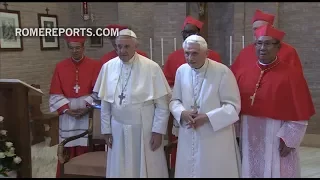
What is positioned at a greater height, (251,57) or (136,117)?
(251,57)

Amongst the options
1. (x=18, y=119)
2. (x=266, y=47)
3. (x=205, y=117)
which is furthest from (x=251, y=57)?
(x=18, y=119)

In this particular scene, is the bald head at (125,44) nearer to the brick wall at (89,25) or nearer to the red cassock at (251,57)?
the red cassock at (251,57)

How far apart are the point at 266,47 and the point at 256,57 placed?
1.38 feet

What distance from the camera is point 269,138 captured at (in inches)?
134

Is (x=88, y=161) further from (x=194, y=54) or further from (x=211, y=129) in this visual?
(x=194, y=54)

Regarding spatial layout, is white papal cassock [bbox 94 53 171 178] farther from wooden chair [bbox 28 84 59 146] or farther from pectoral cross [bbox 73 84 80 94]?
wooden chair [bbox 28 84 59 146]

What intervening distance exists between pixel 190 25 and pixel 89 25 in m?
4.97

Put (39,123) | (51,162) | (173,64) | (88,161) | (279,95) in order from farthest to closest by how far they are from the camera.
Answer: (39,123) < (51,162) < (173,64) < (88,161) < (279,95)

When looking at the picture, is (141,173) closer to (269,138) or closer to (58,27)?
(269,138)

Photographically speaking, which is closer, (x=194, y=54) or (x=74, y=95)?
(x=194, y=54)

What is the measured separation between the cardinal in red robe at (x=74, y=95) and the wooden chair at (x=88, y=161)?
0.23 meters

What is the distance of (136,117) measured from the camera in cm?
362

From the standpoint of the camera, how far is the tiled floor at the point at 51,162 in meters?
5.36

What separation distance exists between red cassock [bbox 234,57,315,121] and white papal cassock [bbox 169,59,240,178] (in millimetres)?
203
